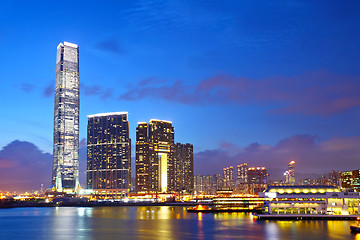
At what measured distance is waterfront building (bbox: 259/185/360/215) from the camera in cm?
11338

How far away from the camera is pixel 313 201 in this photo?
115 meters

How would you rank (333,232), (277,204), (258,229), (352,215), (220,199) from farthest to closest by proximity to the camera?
(220,199)
(277,204)
(352,215)
(258,229)
(333,232)

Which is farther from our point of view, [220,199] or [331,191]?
[220,199]

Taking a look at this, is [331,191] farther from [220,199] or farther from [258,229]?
[220,199]

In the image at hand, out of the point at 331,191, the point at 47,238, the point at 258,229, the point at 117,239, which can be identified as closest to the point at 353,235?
the point at 258,229

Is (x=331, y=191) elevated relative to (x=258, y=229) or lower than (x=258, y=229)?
elevated

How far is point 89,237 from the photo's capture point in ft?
A: 274

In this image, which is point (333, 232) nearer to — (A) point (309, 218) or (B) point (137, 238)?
(A) point (309, 218)

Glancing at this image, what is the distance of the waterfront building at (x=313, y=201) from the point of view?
113m

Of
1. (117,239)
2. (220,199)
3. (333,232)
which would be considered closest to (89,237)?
(117,239)

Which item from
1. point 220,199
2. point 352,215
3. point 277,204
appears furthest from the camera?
point 220,199

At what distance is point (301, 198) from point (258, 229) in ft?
90.7

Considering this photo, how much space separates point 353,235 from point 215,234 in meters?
28.2

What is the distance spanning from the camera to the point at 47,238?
85.8 metres
